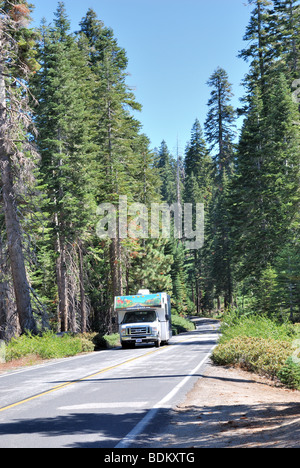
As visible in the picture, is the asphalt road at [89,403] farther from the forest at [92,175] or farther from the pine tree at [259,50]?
the pine tree at [259,50]

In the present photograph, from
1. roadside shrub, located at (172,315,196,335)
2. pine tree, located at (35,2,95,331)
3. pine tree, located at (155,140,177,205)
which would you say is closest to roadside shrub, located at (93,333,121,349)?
pine tree, located at (35,2,95,331)

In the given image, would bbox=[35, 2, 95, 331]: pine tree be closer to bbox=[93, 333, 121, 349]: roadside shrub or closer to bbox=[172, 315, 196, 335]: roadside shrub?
bbox=[93, 333, 121, 349]: roadside shrub

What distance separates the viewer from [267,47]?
4884cm

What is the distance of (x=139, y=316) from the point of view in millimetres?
27438

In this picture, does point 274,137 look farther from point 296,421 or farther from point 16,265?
point 296,421

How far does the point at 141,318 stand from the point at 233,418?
760 inches

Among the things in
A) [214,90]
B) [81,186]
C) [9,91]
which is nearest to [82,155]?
[81,186]

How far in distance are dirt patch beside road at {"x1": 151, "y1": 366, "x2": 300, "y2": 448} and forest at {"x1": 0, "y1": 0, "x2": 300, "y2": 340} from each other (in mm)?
11251

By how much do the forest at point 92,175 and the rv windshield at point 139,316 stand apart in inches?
163

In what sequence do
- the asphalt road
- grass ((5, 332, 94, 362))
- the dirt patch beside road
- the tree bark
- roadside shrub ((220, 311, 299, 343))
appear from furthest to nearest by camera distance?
the tree bark
grass ((5, 332, 94, 362))
roadside shrub ((220, 311, 299, 343))
the asphalt road
the dirt patch beside road

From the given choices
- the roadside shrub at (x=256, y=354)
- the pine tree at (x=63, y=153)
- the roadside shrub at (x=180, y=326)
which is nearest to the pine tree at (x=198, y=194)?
the roadside shrub at (x=180, y=326)

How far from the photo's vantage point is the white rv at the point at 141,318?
87.6 feet

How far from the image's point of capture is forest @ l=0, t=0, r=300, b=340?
75.3ft
